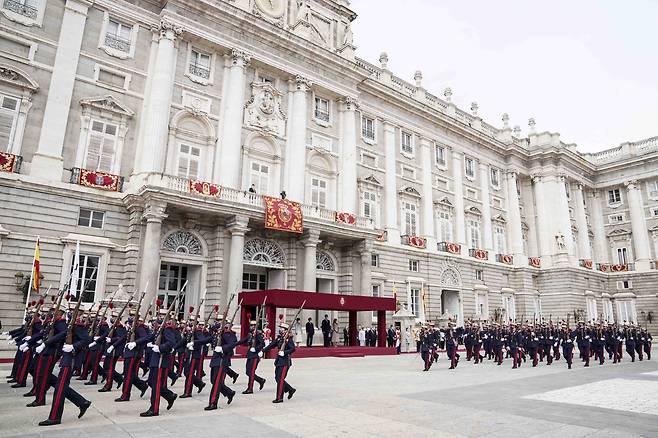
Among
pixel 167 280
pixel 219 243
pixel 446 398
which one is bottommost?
pixel 446 398

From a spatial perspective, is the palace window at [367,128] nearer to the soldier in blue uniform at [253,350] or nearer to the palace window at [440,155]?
the palace window at [440,155]

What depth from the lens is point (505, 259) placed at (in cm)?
4019

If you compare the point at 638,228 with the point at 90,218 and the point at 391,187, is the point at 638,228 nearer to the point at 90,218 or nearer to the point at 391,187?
the point at 391,187

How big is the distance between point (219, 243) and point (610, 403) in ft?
58.4

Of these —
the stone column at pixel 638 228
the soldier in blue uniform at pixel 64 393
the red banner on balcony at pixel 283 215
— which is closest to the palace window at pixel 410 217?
the red banner on balcony at pixel 283 215

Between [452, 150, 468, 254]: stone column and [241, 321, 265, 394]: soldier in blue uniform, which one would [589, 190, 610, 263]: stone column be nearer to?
[452, 150, 468, 254]: stone column

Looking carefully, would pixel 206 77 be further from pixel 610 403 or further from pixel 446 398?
pixel 610 403

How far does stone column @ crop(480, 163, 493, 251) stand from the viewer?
39.2 meters

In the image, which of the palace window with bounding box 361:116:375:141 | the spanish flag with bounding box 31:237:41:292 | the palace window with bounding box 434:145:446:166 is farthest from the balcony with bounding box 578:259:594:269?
the spanish flag with bounding box 31:237:41:292

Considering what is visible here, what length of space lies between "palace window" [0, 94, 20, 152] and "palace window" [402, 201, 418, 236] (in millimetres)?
23838

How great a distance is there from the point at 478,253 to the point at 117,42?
2951 centimetres

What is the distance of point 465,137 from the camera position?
130 ft

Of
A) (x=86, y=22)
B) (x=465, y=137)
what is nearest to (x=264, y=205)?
→ (x=86, y=22)

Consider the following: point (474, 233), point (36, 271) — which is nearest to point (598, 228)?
point (474, 233)
